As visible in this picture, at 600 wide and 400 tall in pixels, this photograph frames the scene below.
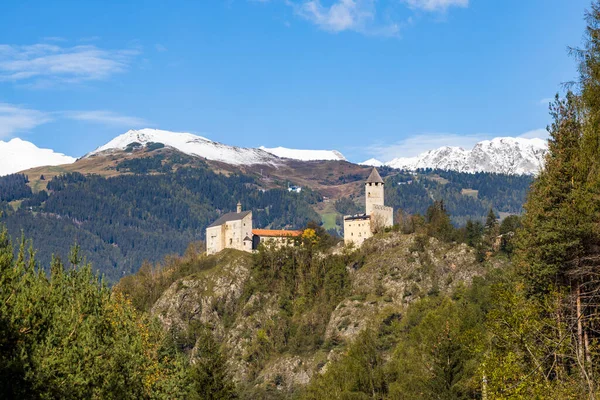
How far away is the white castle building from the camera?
130m

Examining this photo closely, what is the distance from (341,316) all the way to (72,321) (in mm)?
87791

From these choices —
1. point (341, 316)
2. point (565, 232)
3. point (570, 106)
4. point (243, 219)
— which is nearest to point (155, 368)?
point (565, 232)

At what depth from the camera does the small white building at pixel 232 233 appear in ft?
463

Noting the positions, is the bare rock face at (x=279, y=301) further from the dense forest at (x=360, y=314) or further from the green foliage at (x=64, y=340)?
the green foliage at (x=64, y=340)

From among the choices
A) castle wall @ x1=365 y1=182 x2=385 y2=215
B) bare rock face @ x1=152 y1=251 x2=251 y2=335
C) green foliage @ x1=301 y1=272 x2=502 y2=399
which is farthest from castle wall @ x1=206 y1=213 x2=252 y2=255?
green foliage @ x1=301 y1=272 x2=502 y2=399

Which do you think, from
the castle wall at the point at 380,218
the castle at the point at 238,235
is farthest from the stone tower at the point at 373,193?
the castle at the point at 238,235

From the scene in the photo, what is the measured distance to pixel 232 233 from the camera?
5600 inches

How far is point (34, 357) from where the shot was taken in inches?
1107

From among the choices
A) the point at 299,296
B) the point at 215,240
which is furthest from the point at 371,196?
the point at 215,240

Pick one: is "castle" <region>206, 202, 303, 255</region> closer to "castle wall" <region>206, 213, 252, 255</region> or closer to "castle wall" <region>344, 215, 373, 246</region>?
"castle wall" <region>206, 213, 252, 255</region>

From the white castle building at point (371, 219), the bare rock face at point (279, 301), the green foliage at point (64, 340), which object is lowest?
the bare rock face at point (279, 301)

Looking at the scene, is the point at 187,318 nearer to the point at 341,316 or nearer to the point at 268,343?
the point at 268,343

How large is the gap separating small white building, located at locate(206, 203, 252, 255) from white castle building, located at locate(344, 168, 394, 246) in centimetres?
1887

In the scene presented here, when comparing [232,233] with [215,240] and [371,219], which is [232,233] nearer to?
[215,240]
